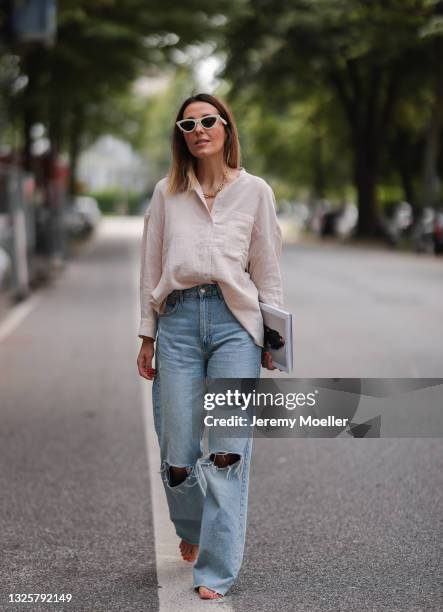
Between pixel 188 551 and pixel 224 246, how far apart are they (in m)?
1.21

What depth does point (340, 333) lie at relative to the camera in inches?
492

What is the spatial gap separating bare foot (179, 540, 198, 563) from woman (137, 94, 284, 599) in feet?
0.65

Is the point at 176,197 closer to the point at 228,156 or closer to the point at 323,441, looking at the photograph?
the point at 228,156

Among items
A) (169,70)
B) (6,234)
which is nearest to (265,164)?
(169,70)

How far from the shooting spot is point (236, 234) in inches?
155

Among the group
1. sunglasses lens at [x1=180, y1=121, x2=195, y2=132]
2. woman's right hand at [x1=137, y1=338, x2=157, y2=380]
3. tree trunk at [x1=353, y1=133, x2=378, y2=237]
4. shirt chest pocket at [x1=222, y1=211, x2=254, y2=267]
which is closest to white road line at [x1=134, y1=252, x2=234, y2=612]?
woman's right hand at [x1=137, y1=338, x2=157, y2=380]

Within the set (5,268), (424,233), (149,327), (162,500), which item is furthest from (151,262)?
(424,233)

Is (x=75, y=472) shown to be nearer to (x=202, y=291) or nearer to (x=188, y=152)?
(x=202, y=291)

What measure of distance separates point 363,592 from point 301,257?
27421 millimetres

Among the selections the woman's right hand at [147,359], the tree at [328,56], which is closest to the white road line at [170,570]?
the woman's right hand at [147,359]

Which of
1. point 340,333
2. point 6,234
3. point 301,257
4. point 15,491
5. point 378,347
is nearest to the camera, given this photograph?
point 15,491

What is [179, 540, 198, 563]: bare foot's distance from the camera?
4254 mm

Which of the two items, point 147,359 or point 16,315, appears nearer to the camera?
point 147,359

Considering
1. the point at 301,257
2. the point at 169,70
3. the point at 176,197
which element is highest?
the point at 169,70
